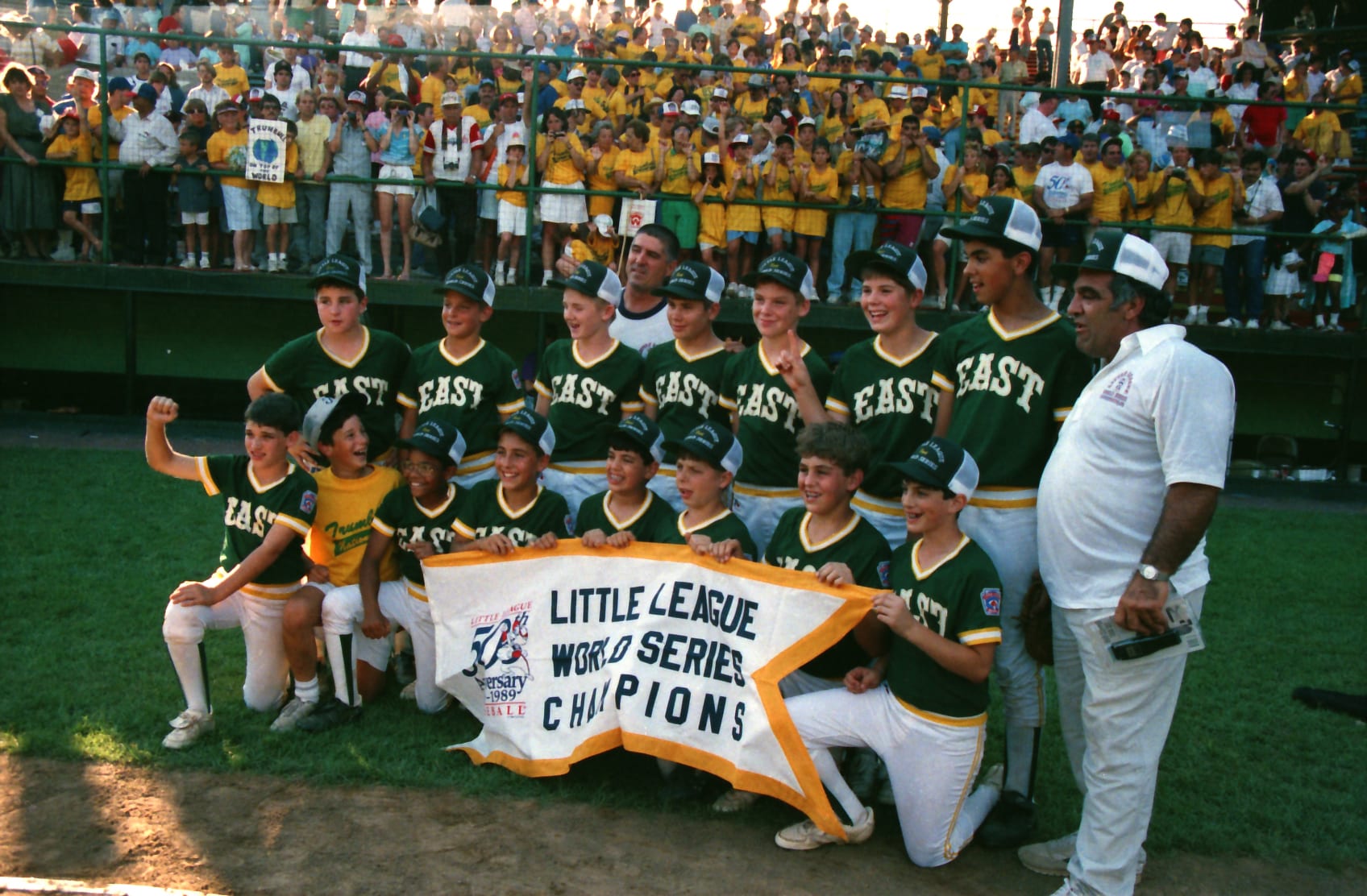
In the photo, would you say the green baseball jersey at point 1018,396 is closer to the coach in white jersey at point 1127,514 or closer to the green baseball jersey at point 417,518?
the coach in white jersey at point 1127,514

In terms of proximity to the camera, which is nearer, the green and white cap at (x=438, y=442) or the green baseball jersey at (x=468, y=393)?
the green and white cap at (x=438, y=442)

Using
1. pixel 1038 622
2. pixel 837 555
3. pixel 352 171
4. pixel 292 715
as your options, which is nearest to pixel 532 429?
pixel 837 555

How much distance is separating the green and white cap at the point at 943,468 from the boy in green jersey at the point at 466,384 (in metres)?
2.41

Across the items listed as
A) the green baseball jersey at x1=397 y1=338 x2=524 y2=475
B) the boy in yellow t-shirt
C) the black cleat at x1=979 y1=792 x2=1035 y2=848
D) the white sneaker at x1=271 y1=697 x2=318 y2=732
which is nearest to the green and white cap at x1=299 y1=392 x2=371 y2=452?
the green baseball jersey at x1=397 y1=338 x2=524 y2=475

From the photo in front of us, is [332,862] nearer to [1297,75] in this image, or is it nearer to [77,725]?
[77,725]

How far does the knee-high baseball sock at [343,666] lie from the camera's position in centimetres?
572

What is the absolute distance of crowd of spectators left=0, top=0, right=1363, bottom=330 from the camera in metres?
12.3

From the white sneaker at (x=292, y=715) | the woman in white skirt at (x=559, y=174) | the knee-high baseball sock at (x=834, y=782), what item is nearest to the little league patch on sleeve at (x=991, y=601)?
the knee-high baseball sock at (x=834, y=782)

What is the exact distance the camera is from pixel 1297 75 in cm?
1625

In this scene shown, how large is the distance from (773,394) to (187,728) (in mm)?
2911

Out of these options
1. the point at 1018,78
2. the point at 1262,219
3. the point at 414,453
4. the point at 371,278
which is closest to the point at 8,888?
the point at 414,453

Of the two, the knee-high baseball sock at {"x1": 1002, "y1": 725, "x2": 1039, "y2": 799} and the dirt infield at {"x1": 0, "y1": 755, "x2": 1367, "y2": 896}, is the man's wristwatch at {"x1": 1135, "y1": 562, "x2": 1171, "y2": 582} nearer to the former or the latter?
the knee-high baseball sock at {"x1": 1002, "y1": 725, "x2": 1039, "y2": 799}

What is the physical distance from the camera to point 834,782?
473 cm

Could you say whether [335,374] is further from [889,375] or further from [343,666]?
[889,375]
